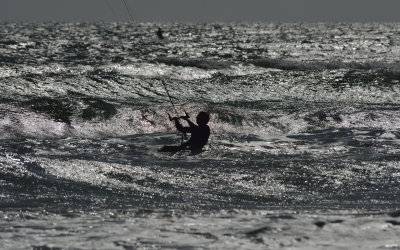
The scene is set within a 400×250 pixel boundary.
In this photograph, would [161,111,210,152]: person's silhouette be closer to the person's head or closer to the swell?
the person's head

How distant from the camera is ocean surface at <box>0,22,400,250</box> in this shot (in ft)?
20.7

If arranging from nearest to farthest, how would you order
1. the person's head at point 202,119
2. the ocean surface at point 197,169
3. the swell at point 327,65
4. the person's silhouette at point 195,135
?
1. the ocean surface at point 197,169
2. the person's silhouette at point 195,135
3. the person's head at point 202,119
4. the swell at point 327,65

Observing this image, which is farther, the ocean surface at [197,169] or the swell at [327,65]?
the swell at [327,65]

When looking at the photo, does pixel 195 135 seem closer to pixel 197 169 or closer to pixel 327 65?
pixel 197 169

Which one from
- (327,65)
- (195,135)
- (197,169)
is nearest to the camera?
(197,169)

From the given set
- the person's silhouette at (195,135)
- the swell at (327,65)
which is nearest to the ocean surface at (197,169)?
the person's silhouette at (195,135)

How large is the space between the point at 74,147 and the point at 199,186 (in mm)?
3968

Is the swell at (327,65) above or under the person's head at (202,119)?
above

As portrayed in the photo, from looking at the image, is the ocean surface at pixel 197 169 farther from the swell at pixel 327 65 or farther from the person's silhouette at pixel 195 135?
the swell at pixel 327 65

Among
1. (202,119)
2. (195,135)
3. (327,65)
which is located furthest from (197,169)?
(327,65)

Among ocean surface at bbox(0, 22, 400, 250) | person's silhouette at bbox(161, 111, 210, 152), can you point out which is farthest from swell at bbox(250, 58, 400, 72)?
person's silhouette at bbox(161, 111, 210, 152)

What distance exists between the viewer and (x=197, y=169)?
12.0m

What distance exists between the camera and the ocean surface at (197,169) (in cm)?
632

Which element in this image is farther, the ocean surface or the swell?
the swell
